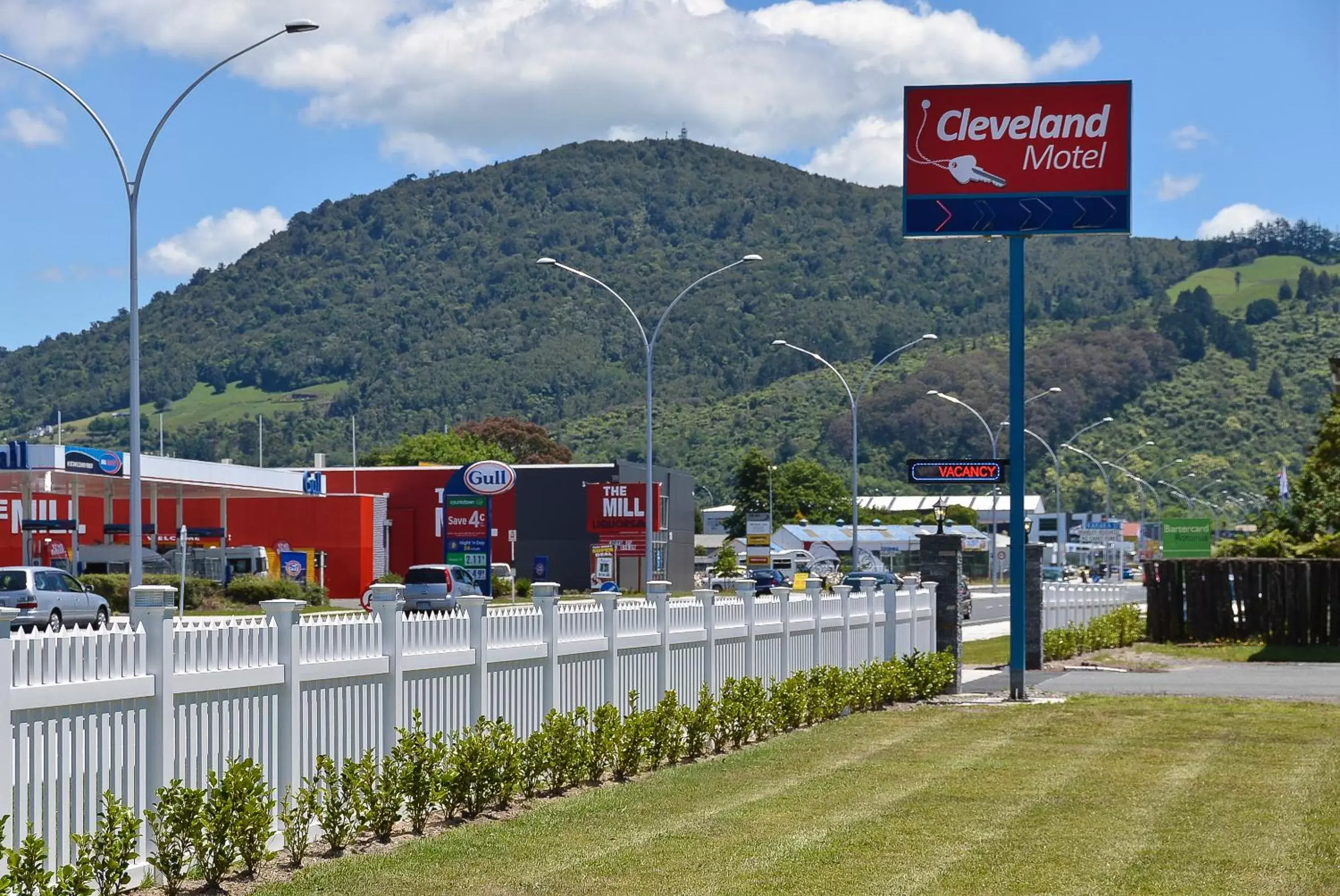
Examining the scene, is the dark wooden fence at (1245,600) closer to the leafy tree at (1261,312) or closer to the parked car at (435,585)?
the parked car at (435,585)

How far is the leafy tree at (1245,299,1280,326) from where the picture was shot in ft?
579

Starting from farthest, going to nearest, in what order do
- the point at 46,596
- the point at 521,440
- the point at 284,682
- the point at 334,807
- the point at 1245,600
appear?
the point at 521,440 < the point at 1245,600 < the point at 46,596 < the point at 334,807 < the point at 284,682

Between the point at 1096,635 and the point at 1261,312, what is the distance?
152144 mm

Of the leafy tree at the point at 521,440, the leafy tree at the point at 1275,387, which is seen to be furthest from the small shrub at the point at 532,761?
the leafy tree at the point at 1275,387

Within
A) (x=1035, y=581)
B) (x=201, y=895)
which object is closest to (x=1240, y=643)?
(x=1035, y=581)

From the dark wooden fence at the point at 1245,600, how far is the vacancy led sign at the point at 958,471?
14543 millimetres

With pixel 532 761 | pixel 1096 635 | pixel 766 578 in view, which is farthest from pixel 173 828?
pixel 766 578

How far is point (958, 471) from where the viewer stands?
25156 millimetres

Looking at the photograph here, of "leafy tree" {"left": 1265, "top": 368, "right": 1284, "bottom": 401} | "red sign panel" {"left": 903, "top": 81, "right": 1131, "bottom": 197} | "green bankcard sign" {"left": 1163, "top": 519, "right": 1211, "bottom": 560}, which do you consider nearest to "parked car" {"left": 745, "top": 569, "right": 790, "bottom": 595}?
"green bankcard sign" {"left": 1163, "top": 519, "right": 1211, "bottom": 560}

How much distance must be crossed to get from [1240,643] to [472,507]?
24.7 meters

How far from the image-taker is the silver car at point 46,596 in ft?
118

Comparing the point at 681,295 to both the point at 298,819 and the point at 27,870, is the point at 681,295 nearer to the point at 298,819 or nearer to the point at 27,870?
the point at 298,819

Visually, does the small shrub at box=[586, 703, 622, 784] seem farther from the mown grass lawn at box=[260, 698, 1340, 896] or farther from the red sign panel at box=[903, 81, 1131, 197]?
the red sign panel at box=[903, 81, 1131, 197]

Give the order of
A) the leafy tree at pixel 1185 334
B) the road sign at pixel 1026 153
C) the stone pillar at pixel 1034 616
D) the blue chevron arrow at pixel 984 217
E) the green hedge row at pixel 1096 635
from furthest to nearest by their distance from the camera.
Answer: the leafy tree at pixel 1185 334, the green hedge row at pixel 1096 635, the stone pillar at pixel 1034 616, the blue chevron arrow at pixel 984 217, the road sign at pixel 1026 153
